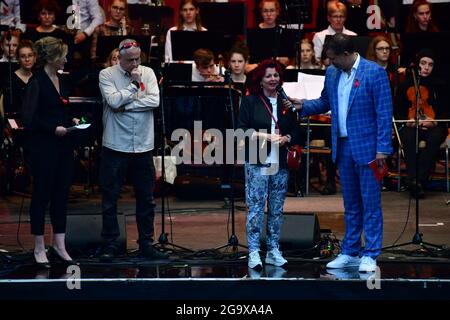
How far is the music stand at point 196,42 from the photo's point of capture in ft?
43.5

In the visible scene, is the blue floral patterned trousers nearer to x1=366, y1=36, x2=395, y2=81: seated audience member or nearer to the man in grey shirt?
the man in grey shirt

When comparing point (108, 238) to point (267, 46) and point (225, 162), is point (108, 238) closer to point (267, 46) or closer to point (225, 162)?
point (225, 162)

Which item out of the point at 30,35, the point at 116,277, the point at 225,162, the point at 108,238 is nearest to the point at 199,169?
the point at 225,162

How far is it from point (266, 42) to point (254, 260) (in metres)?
5.40

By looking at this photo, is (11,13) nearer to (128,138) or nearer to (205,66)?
(205,66)

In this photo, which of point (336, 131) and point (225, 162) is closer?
point (336, 131)

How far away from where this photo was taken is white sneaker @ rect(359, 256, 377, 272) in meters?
8.60

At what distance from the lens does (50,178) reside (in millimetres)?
9016

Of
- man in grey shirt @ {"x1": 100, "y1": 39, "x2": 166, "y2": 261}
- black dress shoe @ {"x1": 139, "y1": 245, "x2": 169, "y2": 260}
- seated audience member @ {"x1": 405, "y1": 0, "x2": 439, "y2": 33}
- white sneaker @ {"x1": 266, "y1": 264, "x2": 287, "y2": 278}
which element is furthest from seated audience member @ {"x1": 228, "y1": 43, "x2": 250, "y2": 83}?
white sneaker @ {"x1": 266, "y1": 264, "x2": 287, "y2": 278}

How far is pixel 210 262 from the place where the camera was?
9305mm

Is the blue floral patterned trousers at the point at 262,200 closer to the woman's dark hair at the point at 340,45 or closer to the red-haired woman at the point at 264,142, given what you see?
the red-haired woman at the point at 264,142

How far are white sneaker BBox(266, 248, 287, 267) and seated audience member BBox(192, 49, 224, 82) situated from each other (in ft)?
13.8

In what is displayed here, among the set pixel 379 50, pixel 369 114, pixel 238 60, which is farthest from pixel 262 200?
pixel 379 50
